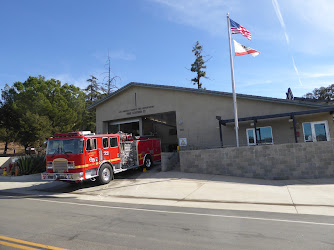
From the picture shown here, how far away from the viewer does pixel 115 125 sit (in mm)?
23266

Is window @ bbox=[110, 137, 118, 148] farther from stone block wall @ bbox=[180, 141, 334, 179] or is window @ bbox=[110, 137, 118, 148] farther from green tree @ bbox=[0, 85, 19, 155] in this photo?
green tree @ bbox=[0, 85, 19, 155]

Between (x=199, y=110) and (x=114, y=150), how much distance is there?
7.66 meters

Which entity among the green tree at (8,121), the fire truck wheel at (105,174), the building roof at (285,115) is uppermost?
the green tree at (8,121)

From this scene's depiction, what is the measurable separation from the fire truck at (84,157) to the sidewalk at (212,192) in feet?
2.80

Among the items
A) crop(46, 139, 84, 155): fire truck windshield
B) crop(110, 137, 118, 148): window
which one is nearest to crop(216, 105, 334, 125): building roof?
crop(110, 137, 118, 148): window

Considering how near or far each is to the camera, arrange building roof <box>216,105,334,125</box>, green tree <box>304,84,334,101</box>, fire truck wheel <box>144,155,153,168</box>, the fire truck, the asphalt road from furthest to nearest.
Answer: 1. green tree <box>304,84,334,101</box>
2. fire truck wheel <box>144,155,153,168</box>
3. building roof <box>216,105,334,125</box>
4. the fire truck
5. the asphalt road

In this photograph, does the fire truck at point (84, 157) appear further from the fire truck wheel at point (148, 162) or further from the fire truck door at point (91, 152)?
the fire truck wheel at point (148, 162)

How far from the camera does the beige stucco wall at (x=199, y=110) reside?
15.7m

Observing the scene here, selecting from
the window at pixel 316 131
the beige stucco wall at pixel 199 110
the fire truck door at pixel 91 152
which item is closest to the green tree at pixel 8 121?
the beige stucco wall at pixel 199 110

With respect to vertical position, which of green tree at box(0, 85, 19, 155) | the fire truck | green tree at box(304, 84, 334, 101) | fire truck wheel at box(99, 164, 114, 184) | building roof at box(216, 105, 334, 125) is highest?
green tree at box(304, 84, 334, 101)

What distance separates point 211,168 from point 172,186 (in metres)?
3.52

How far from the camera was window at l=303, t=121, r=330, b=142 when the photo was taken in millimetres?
14891

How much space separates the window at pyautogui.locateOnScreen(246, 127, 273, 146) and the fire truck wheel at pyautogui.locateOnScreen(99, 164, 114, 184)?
9.91m

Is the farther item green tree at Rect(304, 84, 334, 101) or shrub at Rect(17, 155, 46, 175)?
green tree at Rect(304, 84, 334, 101)
